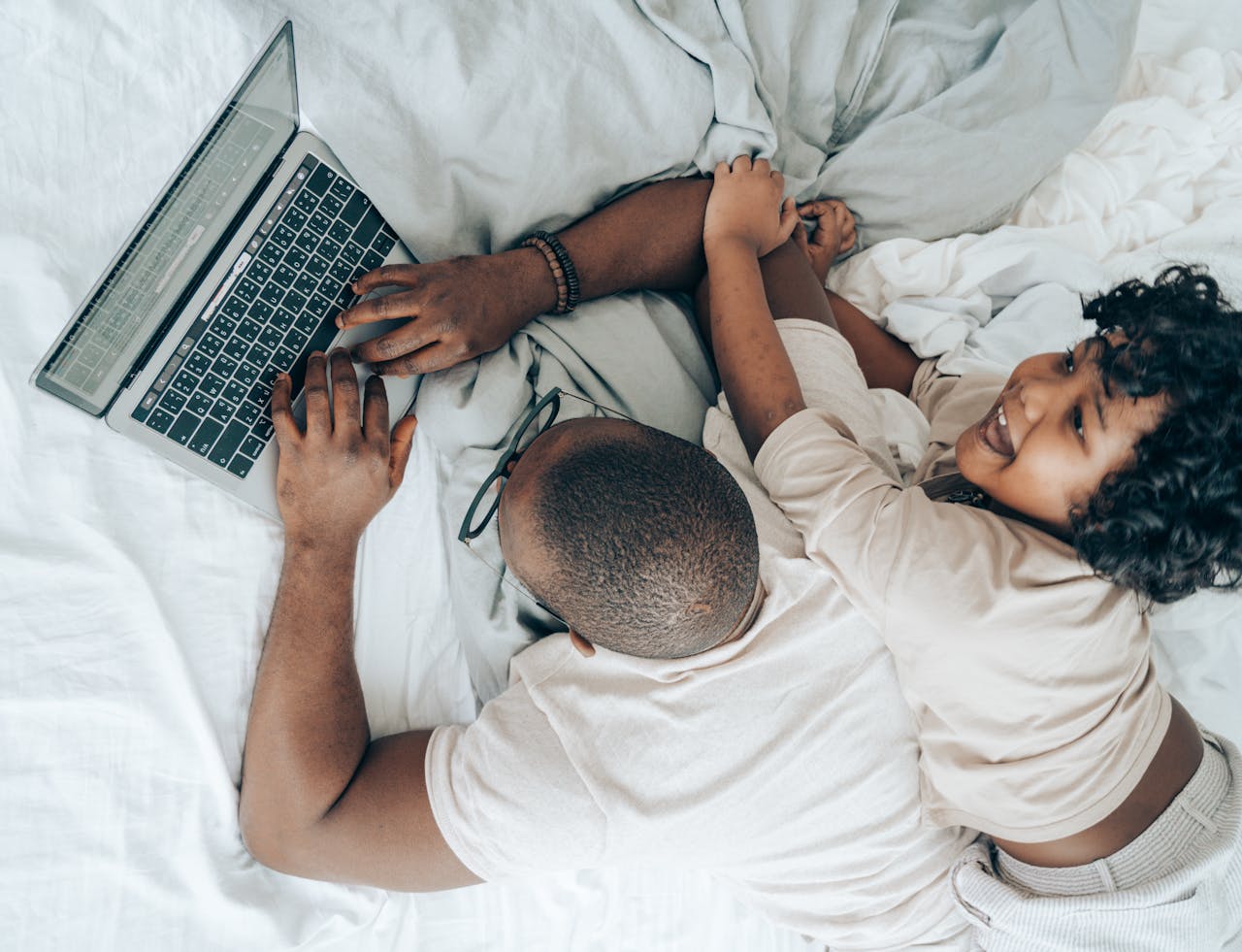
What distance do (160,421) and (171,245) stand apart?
0.62 ft

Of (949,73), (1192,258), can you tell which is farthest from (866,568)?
(949,73)

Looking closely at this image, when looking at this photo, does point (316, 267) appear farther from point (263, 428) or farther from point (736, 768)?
point (736, 768)

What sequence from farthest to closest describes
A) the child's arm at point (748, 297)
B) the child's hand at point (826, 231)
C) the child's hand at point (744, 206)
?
the child's hand at point (826, 231) < the child's hand at point (744, 206) < the child's arm at point (748, 297)

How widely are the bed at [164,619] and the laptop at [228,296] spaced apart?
0.23 feet

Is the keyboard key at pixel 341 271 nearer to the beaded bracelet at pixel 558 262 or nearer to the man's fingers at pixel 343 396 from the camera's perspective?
the man's fingers at pixel 343 396

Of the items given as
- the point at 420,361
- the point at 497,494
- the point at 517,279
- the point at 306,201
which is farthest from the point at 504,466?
the point at 306,201

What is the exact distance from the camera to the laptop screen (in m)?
0.86

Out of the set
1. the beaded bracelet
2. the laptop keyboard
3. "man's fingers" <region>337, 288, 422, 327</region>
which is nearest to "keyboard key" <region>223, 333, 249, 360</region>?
the laptop keyboard

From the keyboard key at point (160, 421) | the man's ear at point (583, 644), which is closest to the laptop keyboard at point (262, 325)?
the keyboard key at point (160, 421)

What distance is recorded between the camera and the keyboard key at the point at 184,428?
35.5 inches

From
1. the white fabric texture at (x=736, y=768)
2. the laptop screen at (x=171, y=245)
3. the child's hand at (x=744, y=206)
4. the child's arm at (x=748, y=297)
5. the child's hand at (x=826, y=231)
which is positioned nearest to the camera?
the laptop screen at (x=171, y=245)

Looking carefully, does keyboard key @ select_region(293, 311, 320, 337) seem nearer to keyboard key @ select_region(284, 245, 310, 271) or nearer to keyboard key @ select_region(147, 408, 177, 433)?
keyboard key @ select_region(284, 245, 310, 271)

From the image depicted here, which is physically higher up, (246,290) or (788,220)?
(788,220)

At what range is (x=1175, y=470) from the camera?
891 mm
